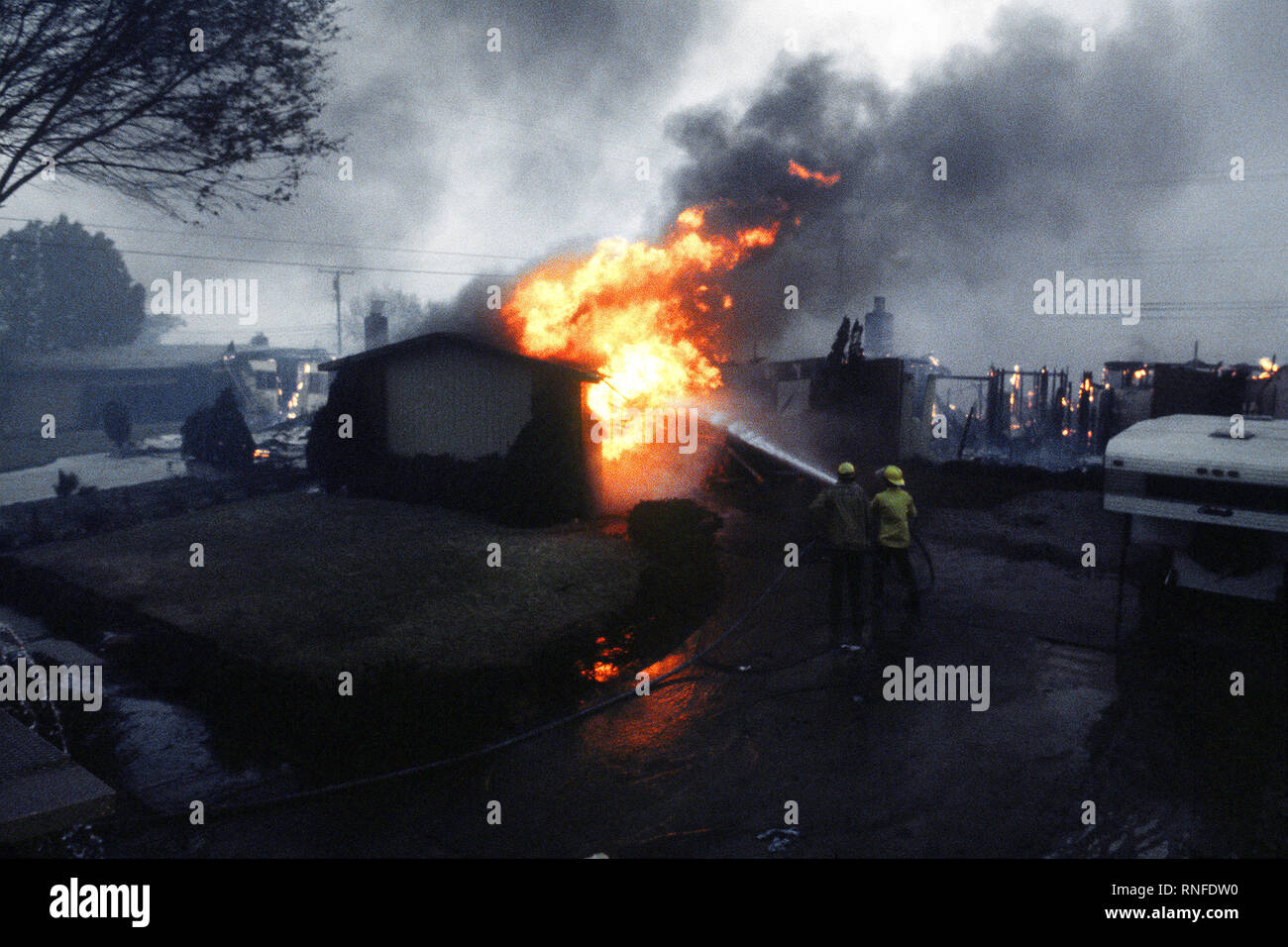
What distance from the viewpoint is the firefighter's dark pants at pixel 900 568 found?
8.70 meters

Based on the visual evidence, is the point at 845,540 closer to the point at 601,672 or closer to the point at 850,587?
the point at 850,587

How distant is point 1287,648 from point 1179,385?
1256 cm

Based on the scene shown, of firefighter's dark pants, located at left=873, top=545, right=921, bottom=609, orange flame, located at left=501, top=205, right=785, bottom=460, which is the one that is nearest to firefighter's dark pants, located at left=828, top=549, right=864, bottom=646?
firefighter's dark pants, located at left=873, top=545, right=921, bottom=609

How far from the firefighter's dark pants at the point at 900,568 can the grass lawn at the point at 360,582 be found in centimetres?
367

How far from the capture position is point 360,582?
11188mm

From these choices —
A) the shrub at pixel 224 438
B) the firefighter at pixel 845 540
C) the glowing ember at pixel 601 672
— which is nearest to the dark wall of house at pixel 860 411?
the firefighter at pixel 845 540

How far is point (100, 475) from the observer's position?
26000mm

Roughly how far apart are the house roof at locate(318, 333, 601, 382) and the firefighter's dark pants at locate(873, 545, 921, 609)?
29.6 feet

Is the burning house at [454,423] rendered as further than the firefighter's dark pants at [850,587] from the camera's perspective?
Yes

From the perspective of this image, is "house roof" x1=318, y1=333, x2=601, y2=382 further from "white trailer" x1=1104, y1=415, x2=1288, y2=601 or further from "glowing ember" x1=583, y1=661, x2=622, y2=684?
"white trailer" x1=1104, y1=415, x2=1288, y2=601

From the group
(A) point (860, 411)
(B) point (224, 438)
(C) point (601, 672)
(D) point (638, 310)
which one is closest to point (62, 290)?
(B) point (224, 438)

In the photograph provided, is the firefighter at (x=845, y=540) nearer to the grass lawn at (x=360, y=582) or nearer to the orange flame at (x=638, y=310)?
the grass lawn at (x=360, y=582)

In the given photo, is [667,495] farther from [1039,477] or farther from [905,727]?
[905,727]
